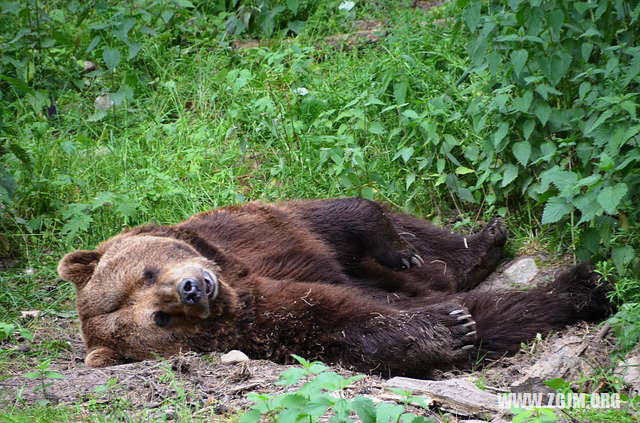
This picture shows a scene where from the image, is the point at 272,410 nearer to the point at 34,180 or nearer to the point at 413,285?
the point at 413,285

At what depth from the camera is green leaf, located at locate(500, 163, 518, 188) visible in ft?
20.0

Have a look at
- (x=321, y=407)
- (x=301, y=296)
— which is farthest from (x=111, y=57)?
(x=321, y=407)

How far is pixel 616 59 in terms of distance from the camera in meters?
5.10

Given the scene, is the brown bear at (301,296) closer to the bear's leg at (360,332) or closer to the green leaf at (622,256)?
the bear's leg at (360,332)

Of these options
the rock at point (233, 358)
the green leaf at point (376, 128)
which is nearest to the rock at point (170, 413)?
the rock at point (233, 358)

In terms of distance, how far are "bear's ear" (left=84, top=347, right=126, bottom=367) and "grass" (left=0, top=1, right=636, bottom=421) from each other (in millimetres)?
851

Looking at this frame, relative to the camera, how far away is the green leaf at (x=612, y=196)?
4539 mm

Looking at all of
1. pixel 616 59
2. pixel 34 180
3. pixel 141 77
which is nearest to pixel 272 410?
pixel 616 59

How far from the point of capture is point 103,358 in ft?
16.1

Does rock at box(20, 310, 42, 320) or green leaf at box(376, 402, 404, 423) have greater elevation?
green leaf at box(376, 402, 404, 423)

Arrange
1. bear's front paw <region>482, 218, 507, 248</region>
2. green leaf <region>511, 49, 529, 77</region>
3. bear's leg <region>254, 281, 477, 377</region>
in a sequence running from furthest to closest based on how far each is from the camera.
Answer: bear's front paw <region>482, 218, 507, 248</region>, green leaf <region>511, 49, 529, 77</region>, bear's leg <region>254, 281, 477, 377</region>

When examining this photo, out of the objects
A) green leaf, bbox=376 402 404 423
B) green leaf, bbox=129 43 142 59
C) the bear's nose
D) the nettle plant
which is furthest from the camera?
green leaf, bbox=129 43 142 59

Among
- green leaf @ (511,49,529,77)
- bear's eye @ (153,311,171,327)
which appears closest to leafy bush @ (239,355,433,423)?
bear's eye @ (153,311,171,327)

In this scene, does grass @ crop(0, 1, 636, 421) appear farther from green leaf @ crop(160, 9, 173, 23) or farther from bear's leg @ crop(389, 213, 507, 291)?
green leaf @ crop(160, 9, 173, 23)
